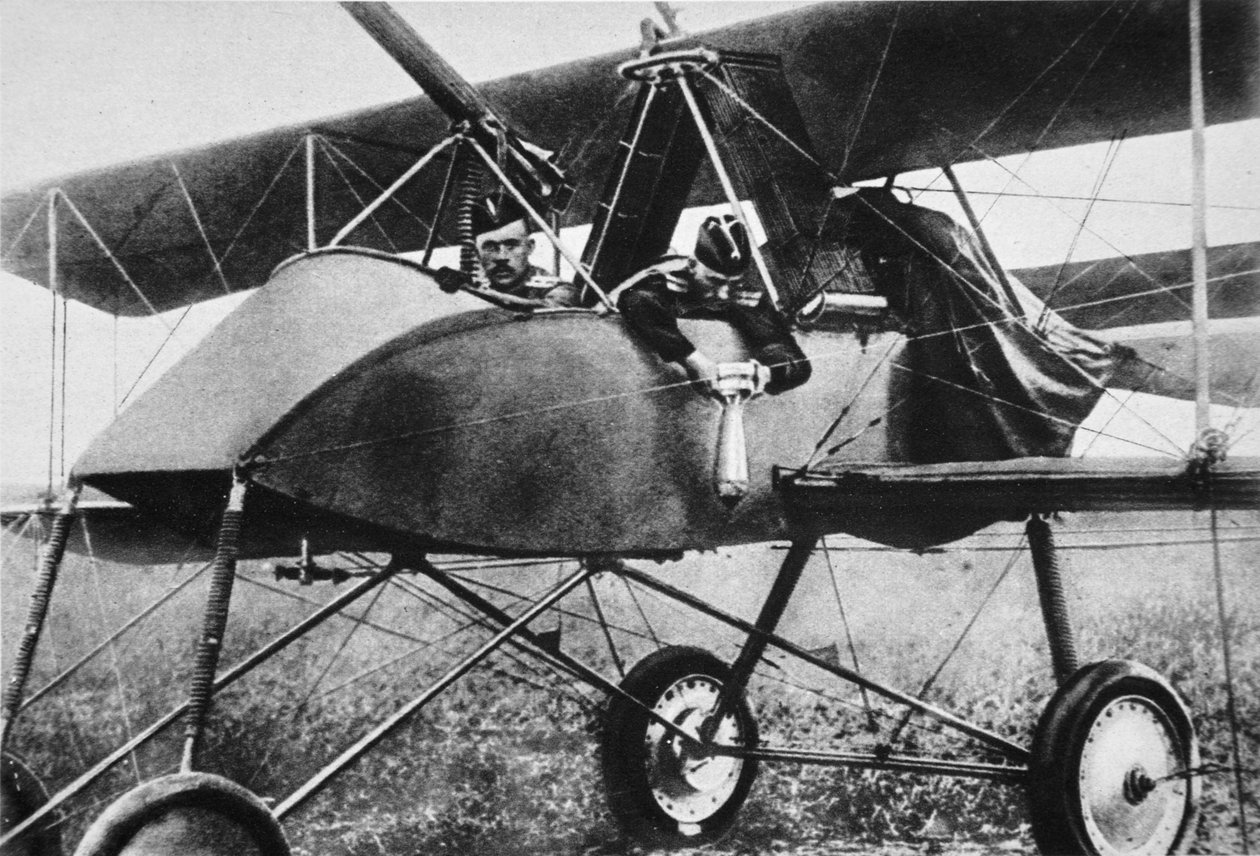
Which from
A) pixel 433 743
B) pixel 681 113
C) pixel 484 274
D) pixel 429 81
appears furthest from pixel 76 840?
pixel 681 113

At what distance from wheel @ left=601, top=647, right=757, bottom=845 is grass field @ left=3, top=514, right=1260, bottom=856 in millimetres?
1158

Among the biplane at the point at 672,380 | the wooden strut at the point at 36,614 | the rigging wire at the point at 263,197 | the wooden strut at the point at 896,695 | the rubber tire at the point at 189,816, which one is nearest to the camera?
the rubber tire at the point at 189,816

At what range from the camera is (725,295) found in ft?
13.1

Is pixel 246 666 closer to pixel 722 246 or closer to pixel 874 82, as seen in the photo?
pixel 722 246

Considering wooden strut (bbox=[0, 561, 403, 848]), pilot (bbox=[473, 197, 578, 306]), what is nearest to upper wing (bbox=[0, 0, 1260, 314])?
pilot (bbox=[473, 197, 578, 306])

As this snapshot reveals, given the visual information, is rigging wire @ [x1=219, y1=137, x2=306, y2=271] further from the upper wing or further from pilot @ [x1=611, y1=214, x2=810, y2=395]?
pilot @ [x1=611, y1=214, x2=810, y2=395]

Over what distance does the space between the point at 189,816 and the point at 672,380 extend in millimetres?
2160

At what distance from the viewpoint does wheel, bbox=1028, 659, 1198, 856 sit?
386cm

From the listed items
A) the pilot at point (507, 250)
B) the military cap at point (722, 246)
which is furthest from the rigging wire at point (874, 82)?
the pilot at point (507, 250)

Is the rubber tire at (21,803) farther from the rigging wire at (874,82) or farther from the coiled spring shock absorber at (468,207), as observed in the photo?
the rigging wire at (874,82)

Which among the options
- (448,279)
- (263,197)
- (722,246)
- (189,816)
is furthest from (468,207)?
(189,816)

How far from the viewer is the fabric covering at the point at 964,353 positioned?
4.41 meters

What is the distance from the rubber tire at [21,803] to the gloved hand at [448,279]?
323 centimetres

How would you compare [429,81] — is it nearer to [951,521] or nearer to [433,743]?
[951,521]
